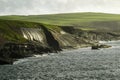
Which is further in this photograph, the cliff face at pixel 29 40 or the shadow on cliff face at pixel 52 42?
the shadow on cliff face at pixel 52 42

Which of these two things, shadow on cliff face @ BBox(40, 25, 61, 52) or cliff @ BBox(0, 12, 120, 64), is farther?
shadow on cliff face @ BBox(40, 25, 61, 52)

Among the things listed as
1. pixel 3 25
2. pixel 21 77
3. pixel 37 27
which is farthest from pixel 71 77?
pixel 37 27

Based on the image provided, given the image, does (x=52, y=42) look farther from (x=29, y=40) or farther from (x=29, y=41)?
(x=29, y=41)

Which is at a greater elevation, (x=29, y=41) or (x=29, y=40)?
(x=29, y=41)

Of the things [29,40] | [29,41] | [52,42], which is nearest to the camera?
[29,41]

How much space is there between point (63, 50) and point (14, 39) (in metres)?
30.7

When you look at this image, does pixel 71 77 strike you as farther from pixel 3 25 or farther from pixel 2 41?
pixel 3 25

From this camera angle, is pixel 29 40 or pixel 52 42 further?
pixel 52 42

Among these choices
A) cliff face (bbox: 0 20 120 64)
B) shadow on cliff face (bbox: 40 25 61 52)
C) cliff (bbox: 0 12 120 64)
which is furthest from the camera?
shadow on cliff face (bbox: 40 25 61 52)

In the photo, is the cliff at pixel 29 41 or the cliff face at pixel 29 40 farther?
the cliff face at pixel 29 40

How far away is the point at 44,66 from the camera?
10256 centimetres

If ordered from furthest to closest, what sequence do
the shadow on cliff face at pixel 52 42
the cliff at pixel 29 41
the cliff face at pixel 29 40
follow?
the shadow on cliff face at pixel 52 42 → the cliff face at pixel 29 40 → the cliff at pixel 29 41

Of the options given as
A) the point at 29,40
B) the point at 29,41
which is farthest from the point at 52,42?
the point at 29,41

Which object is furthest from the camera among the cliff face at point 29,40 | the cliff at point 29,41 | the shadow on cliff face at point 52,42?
the shadow on cliff face at point 52,42
